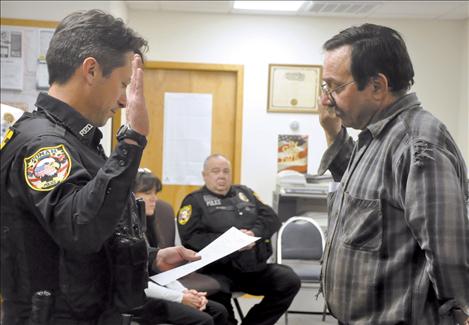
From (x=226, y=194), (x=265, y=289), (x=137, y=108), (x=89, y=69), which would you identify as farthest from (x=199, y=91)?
(x=137, y=108)

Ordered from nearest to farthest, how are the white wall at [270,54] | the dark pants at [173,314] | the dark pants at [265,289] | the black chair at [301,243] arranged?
the dark pants at [173,314], the dark pants at [265,289], the black chair at [301,243], the white wall at [270,54]

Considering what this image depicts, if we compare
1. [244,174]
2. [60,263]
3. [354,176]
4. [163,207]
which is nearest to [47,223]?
[60,263]

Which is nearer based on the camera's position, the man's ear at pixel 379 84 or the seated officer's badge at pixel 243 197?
the man's ear at pixel 379 84


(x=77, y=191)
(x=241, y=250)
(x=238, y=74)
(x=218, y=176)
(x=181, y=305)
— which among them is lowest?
(x=181, y=305)

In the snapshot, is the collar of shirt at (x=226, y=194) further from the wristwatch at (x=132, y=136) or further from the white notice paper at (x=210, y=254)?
the wristwatch at (x=132, y=136)

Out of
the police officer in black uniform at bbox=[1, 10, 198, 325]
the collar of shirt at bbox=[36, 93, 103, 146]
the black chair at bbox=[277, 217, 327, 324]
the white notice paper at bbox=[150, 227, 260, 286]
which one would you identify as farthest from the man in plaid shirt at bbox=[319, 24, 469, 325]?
the black chair at bbox=[277, 217, 327, 324]

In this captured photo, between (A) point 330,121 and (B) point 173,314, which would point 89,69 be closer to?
(A) point 330,121

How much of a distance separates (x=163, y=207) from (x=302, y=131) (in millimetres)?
2037

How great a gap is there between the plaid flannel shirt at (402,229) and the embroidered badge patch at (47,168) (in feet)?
2.57

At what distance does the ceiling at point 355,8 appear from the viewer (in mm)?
4789

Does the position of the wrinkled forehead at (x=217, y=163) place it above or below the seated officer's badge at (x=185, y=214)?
above

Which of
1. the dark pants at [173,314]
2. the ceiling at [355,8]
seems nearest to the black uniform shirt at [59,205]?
the dark pants at [173,314]

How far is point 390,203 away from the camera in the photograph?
141cm

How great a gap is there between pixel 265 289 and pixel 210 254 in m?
1.87
